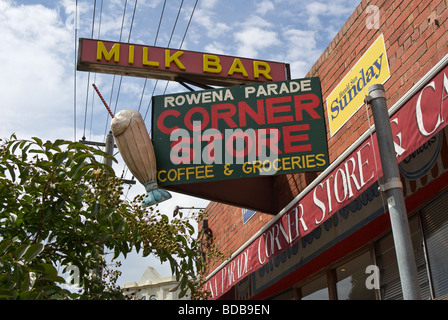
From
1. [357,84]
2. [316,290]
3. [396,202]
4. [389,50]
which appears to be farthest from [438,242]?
[396,202]

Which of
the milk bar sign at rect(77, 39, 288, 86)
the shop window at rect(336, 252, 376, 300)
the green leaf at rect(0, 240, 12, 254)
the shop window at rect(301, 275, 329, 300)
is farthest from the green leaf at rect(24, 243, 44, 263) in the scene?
the milk bar sign at rect(77, 39, 288, 86)

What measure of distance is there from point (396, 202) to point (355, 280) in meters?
4.60

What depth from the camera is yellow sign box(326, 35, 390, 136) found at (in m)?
7.06

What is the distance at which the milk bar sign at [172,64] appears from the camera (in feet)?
30.4

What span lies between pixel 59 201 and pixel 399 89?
398 cm

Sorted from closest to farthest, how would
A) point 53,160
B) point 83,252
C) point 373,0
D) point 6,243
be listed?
point 6,243 < point 53,160 < point 83,252 < point 373,0

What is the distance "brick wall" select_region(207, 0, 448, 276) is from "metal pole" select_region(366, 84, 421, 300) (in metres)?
2.76

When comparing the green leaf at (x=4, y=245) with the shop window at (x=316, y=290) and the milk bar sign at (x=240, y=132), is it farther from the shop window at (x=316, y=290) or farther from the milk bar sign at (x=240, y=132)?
the shop window at (x=316, y=290)

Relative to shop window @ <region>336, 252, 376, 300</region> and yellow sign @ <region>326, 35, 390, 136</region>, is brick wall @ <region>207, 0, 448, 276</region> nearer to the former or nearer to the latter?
yellow sign @ <region>326, 35, 390, 136</region>

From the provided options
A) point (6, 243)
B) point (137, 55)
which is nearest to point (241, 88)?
point (137, 55)

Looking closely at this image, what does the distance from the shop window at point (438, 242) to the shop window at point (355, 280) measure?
1251mm

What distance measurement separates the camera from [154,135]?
27.2 ft

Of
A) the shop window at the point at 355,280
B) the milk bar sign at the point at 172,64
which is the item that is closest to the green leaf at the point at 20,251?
the shop window at the point at 355,280
